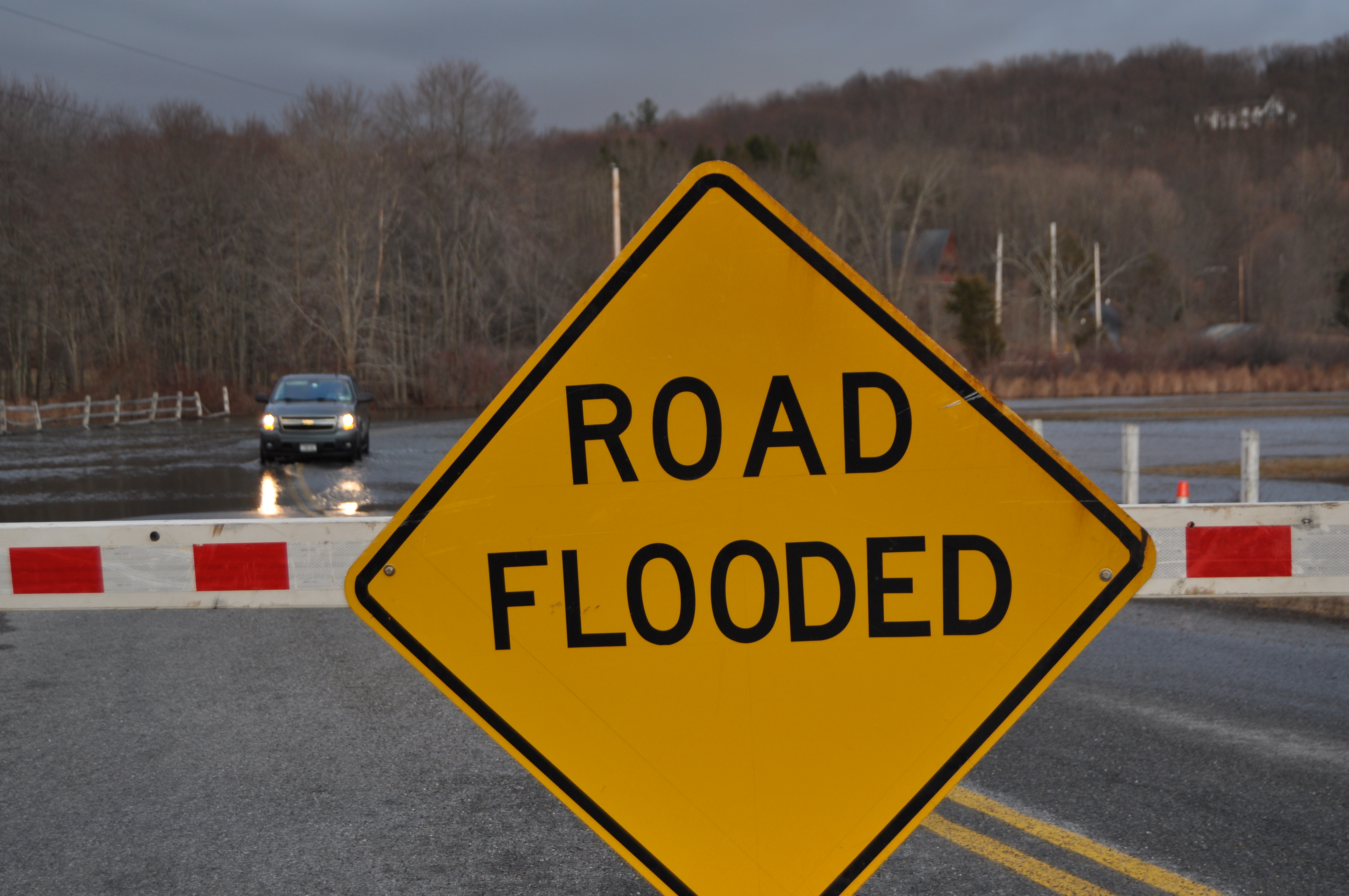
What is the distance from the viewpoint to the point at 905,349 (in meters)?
2.09

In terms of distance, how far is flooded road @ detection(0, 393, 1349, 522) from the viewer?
45.6 ft

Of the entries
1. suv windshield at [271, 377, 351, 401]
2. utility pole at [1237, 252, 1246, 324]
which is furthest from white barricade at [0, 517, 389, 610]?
utility pole at [1237, 252, 1246, 324]

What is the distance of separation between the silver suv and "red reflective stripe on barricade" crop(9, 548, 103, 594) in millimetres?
17555

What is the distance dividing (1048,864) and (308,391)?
65.3 feet

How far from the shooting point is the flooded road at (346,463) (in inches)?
548

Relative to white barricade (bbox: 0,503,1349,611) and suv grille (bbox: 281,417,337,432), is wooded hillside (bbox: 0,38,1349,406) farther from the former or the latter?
white barricade (bbox: 0,503,1349,611)

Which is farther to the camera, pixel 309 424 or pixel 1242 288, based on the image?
pixel 1242 288

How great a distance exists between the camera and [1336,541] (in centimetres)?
305

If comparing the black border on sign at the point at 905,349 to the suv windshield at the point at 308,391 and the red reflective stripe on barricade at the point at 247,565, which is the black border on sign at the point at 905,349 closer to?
the red reflective stripe on barricade at the point at 247,565

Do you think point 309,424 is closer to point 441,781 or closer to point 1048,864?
point 441,781

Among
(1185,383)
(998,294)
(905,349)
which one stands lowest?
(1185,383)

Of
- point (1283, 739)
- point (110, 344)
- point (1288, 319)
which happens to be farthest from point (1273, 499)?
point (1288, 319)

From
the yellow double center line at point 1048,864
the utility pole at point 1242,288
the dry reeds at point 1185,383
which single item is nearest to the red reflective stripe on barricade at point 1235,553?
the yellow double center line at point 1048,864

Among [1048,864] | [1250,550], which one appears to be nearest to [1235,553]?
[1250,550]
